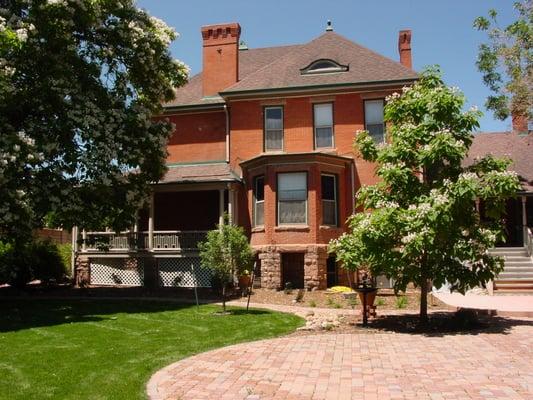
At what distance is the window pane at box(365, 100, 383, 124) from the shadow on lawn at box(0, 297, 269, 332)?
34.9ft

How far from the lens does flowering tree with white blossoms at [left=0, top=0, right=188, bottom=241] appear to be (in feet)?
47.6

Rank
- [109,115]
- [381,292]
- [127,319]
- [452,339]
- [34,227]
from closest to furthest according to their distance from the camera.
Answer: [452,339] < [127,319] < [34,227] < [109,115] < [381,292]

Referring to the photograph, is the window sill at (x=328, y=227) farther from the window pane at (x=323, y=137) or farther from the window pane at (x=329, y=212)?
the window pane at (x=323, y=137)

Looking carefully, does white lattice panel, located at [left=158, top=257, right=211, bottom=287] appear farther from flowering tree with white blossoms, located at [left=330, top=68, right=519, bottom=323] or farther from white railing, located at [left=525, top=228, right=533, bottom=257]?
white railing, located at [left=525, top=228, right=533, bottom=257]

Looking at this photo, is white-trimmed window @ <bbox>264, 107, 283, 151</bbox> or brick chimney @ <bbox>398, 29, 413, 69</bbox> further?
brick chimney @ <bbox>398, 29, 413, 69</bbox>

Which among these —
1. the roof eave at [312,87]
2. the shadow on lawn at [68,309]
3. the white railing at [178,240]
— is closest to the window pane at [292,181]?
the white railing at [178,240]

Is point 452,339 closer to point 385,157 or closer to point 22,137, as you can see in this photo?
point 385,157

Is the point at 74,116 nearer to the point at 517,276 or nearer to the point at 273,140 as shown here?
the point at 273,140

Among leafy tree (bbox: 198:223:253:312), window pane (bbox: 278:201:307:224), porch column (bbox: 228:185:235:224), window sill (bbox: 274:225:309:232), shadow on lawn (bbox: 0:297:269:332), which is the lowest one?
shadow on lawn (bbox: 0:297:269:332)

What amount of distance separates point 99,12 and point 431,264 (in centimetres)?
1158

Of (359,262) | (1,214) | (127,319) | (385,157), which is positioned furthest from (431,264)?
(1,214)

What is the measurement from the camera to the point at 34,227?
15.6 meters

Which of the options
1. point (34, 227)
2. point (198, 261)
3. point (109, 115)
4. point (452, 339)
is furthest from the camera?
point (198, 261)

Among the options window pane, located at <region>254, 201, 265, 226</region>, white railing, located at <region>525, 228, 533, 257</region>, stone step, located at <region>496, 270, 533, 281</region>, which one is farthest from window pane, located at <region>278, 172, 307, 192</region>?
white railing, located at <region>525, 228, 533, 257</region>
